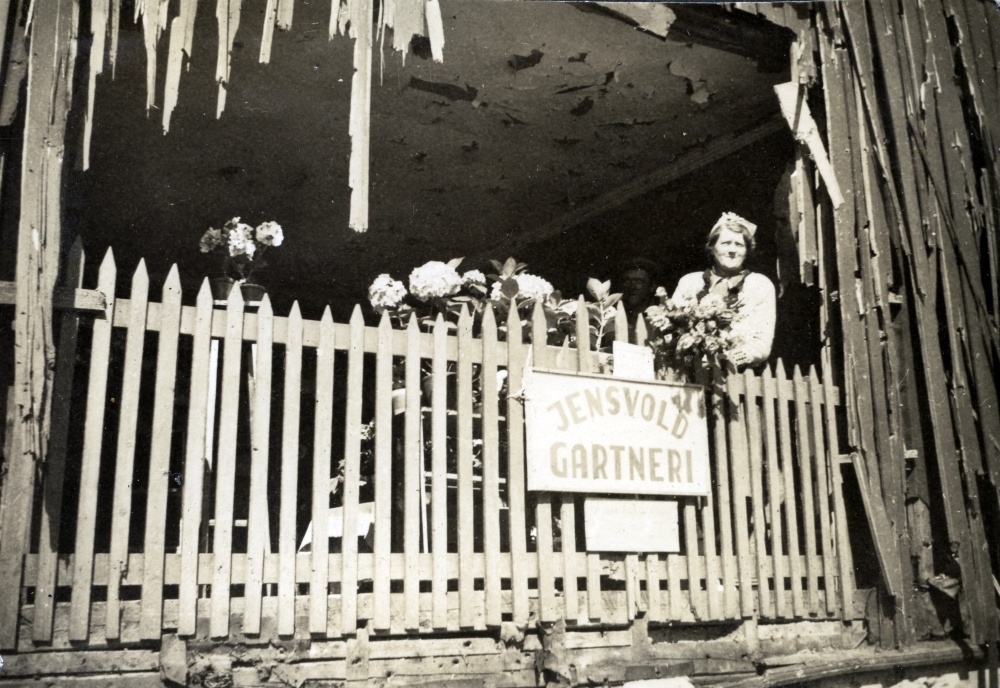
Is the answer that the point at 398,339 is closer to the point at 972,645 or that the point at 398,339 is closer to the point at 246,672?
the point at 246,672

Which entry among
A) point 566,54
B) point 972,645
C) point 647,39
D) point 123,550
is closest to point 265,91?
point 566,54

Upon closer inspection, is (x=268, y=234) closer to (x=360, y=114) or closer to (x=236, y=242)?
(x=236, y=242)

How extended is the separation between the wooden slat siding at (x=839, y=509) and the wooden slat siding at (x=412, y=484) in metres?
2.50

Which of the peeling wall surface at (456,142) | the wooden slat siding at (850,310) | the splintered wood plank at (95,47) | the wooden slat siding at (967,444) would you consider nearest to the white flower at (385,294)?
the peeling wall surface at (456,142)

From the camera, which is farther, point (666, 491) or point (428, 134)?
point (428, 134)

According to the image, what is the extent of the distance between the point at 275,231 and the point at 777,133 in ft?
12.7

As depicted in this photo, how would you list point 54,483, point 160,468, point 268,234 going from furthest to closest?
point 268,234 → point 160,468 → point 54,483

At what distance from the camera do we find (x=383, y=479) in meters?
4.32

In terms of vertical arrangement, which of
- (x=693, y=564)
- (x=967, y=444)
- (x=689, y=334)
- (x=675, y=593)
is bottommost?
(x=675, y=593)

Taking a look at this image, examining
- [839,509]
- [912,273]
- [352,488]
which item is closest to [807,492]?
[839,509]

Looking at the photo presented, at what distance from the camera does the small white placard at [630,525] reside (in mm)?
4727

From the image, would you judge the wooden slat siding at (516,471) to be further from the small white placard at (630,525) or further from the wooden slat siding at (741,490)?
the wooden slat siding at (741,490)

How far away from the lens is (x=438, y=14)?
185 inches

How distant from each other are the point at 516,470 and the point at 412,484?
0.52 metres
